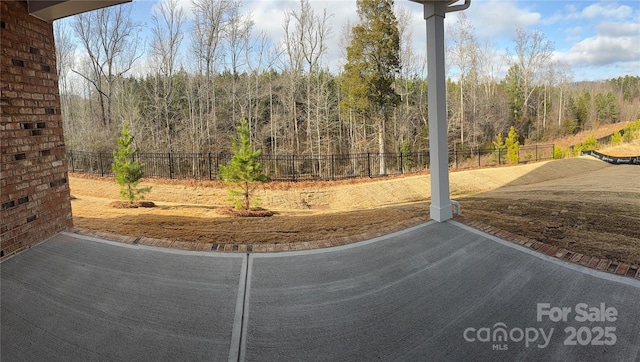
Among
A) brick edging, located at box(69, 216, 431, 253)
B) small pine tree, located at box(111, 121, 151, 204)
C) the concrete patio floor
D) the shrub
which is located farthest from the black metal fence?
the concrete patio floor

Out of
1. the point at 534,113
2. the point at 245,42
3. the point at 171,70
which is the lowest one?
the point at 534,113

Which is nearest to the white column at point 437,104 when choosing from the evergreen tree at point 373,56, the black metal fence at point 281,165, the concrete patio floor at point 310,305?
the concrete patio floor at point 310,305

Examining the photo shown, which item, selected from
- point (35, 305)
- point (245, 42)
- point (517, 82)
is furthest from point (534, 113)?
point (35, 305)

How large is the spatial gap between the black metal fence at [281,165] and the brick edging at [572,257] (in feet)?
17.8

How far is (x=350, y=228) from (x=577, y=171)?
31.7 ft

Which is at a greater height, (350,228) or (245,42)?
(245,42)

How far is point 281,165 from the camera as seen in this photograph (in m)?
9.74

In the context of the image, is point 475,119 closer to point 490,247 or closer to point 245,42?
point 245,42

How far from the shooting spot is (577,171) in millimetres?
10961

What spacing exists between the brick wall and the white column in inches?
173

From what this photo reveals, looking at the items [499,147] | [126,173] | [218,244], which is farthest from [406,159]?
[218,244]

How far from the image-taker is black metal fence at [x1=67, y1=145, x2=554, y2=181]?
8.07m

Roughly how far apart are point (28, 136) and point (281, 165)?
6.49m

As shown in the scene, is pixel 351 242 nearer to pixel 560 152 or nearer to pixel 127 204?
pixel 127 204
